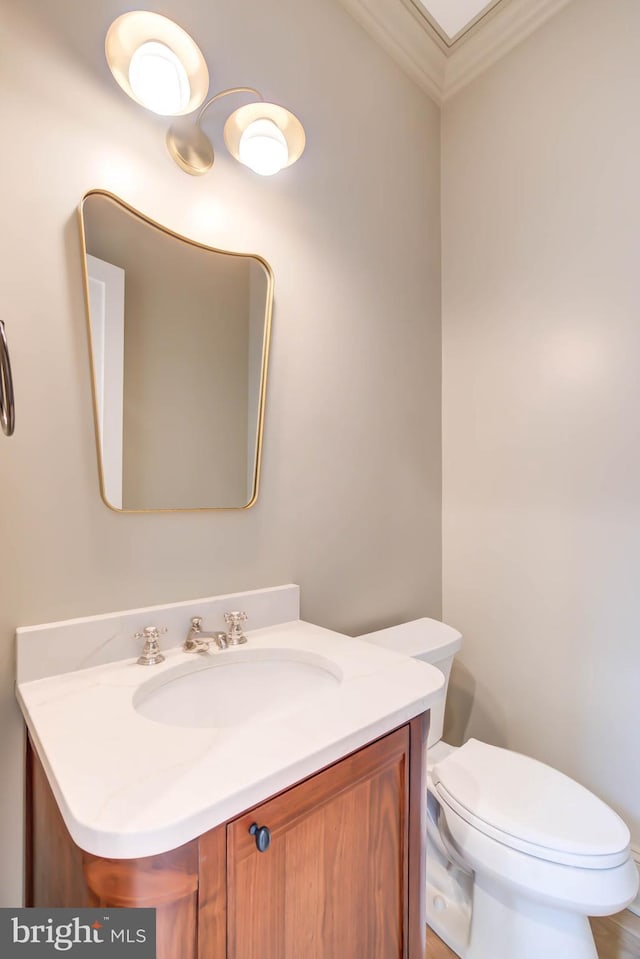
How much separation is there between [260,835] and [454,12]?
2.38m

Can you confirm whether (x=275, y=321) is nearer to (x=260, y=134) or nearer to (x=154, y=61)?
(x=260, y=134)

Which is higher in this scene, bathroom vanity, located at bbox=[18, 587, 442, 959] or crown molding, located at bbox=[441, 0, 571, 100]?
crown molding, located at bbox=[441, 0, 571, 100]

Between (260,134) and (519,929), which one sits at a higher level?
(260,134)

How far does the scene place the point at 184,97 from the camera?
39.0 inches

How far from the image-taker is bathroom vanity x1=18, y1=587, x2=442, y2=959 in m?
0.51

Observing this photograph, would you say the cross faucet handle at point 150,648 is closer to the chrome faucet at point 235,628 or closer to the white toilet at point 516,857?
the chrome faucet at point 235,628

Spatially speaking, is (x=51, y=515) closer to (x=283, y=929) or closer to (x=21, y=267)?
(x=21, y=267)

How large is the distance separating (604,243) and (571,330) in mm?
265

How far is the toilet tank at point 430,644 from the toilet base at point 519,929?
13.9 inches

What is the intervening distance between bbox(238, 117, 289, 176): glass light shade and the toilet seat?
1.65 metres

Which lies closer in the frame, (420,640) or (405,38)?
(420,640)
